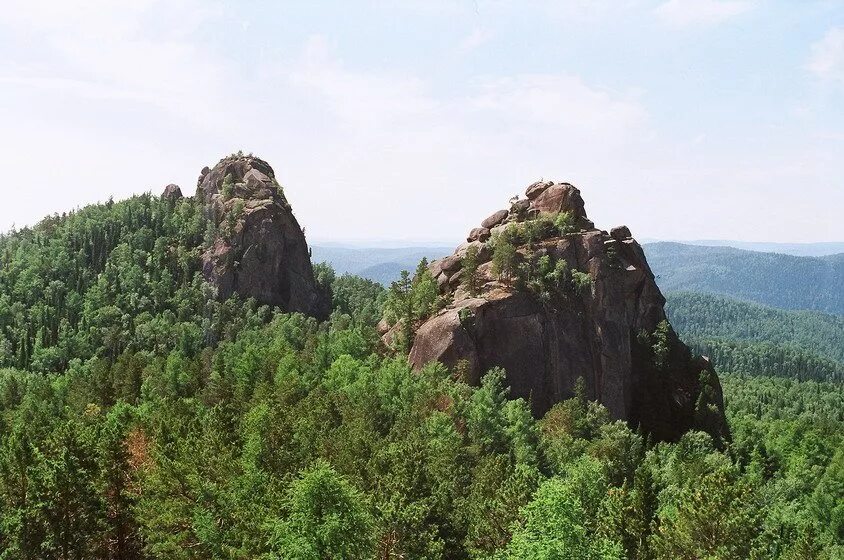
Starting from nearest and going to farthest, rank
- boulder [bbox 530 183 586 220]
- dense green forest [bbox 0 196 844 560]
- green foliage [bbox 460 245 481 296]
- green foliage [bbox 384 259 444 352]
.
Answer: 1. dense green forest [bbox 0 196 844 560]
2. green foliage [bbox 384 259 444 352]
3. green foliage [bbox 460 245 481 296]
4. boulder [bbox 530 183 586 220]

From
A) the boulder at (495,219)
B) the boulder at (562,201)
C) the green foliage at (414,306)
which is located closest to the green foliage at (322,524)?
the green foliage at (414,306)

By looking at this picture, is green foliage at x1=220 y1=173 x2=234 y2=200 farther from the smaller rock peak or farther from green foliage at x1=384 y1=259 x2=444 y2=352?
green foliage at x1=384 y1=259 x2=444 y2=352

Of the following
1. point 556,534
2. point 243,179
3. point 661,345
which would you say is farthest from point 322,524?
point 243,179

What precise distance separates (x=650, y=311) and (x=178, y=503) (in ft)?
316

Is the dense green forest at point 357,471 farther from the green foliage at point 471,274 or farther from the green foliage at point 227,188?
the green foliage at point 227,188

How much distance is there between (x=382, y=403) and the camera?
83125mm

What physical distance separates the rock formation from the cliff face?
62.7m

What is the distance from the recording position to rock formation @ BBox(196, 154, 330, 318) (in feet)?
556

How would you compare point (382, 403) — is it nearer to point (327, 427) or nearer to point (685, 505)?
point (327, 427)

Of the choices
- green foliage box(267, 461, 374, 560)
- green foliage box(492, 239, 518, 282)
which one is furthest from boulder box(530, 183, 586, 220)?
green foliage box(267, 461, 374, 560)

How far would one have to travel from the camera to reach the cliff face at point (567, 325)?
105m


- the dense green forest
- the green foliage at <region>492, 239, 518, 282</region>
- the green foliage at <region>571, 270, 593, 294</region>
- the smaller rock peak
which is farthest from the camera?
the smaller rock peak

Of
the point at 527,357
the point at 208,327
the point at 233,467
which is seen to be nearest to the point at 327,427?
the point at 233,467

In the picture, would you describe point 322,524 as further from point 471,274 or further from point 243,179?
point 243,179
